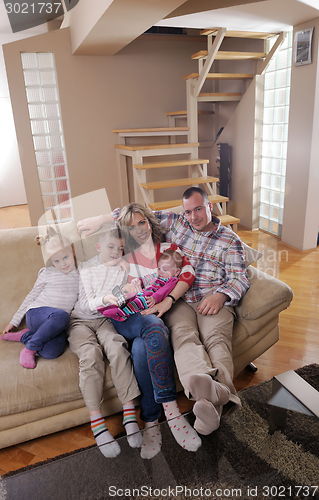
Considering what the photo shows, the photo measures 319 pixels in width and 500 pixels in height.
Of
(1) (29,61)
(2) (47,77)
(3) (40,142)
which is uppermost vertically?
(1) (29,61)

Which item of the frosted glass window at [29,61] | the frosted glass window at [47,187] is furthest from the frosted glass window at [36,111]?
the frosted glass window at [47,187]

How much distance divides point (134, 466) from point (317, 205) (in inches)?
118

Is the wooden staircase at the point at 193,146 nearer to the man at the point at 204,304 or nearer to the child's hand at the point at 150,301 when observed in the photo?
the man at the point at 204,304

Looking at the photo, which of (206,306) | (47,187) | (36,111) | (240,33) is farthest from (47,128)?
Result: (206,306)

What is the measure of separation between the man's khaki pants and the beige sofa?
0.38 feet

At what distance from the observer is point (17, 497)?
1.02 meters

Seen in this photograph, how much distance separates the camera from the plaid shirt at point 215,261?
1.73 meters

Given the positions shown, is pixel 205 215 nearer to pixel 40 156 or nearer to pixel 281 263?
pixel 281 263

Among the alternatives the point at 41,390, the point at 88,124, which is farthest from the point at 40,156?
the point at 41,390

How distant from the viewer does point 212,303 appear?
1635 millimetres

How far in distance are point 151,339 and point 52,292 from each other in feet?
1.81

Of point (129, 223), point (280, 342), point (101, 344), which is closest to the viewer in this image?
point (101, 344)

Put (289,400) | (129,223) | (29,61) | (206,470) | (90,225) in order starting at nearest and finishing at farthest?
→ (206,470) < (289,400) < (129,223) < (90,225) < (29,61)

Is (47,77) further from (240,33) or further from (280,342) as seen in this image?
(280,342)
